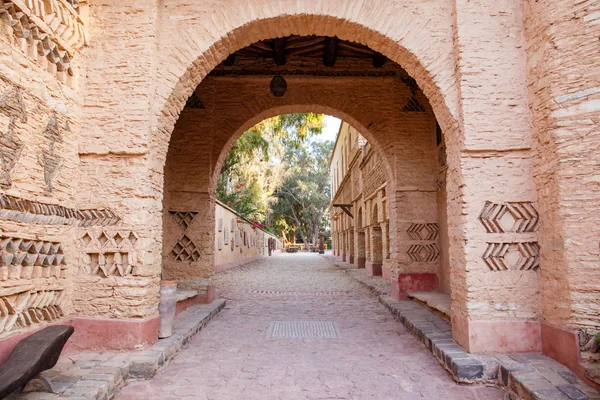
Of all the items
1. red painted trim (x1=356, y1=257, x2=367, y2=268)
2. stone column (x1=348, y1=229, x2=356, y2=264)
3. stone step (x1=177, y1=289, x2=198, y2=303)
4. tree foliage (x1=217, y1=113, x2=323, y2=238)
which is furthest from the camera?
stone column (x1=348, y1=229, x2=356, y2=264)

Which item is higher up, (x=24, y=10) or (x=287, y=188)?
(x=287, y=188)

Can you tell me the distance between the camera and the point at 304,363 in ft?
13.2

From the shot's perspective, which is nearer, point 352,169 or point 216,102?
point 216,102

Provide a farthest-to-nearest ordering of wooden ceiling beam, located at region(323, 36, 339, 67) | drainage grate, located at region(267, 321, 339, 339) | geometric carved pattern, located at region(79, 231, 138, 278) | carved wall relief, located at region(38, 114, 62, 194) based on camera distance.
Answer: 1. wooden ceiling beam, located at region(323, 36, 339, 67)
2. drainage grate, located at region(267, 321, 339, 339)
3. geometric carved pattern, located at region(79, 231, 138, 278)
4. carved wall relief, located at region(38, 114, 62, 194)

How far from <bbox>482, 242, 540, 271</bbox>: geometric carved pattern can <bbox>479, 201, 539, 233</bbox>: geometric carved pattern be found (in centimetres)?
15

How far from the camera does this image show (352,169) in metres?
17.4

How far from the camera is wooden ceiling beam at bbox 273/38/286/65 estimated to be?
6930 mm

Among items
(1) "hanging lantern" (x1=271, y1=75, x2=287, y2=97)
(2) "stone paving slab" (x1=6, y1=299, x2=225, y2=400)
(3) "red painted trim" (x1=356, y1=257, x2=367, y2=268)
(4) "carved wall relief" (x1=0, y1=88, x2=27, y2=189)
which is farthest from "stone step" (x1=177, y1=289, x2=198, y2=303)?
(3) "red painted trim" (x1=356, y1=257, x2=367, y2=268)

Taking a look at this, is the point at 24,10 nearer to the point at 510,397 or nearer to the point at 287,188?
the point at 510,397

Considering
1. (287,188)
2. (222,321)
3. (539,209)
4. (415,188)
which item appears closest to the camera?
(539,209)

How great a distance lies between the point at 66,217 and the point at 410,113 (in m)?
6.03

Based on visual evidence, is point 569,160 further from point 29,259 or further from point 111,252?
point 29,259

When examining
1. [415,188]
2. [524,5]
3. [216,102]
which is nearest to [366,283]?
[415,188]

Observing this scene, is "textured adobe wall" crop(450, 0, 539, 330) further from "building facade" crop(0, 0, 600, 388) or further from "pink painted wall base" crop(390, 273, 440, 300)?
"pink painted wall base" crop(390, 273, 440, 300)
